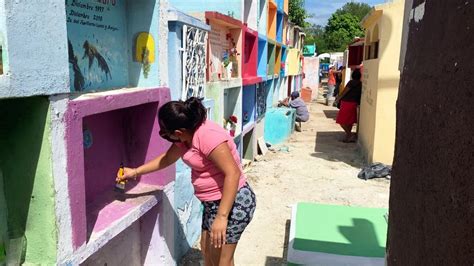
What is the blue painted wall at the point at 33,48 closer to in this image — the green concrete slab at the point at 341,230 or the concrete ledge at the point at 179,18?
the concrete ledge at the point at 179,18

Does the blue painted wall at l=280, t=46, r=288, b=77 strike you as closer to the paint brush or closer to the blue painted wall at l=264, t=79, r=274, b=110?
the blue painted wall at l=264, t=79, r=274, b=110

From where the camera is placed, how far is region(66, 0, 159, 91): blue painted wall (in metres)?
2.67

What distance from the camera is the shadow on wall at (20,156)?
2.04 metres

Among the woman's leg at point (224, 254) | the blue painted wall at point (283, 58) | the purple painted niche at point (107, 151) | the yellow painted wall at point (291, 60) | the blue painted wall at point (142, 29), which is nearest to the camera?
the purple painted niche at point (107, 151)

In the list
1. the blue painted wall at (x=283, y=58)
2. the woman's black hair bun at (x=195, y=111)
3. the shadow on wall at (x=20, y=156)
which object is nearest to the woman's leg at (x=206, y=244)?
the woman's black hair bun at (x=195, y=111)

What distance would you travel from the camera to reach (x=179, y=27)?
3.80 m

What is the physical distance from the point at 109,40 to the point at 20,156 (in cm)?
125

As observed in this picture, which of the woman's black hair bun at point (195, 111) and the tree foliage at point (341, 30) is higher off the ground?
the tree foliage at point (341, 30)

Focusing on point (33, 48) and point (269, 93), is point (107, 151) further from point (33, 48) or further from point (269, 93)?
point (269, 93)

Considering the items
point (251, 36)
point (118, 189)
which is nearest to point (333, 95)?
point (251, 36)

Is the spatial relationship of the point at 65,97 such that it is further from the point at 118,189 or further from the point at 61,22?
the point at 118,189

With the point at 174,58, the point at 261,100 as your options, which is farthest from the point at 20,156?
the point at 261,100

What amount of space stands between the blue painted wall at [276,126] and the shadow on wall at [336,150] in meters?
0.89

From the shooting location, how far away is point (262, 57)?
977 centimetres
